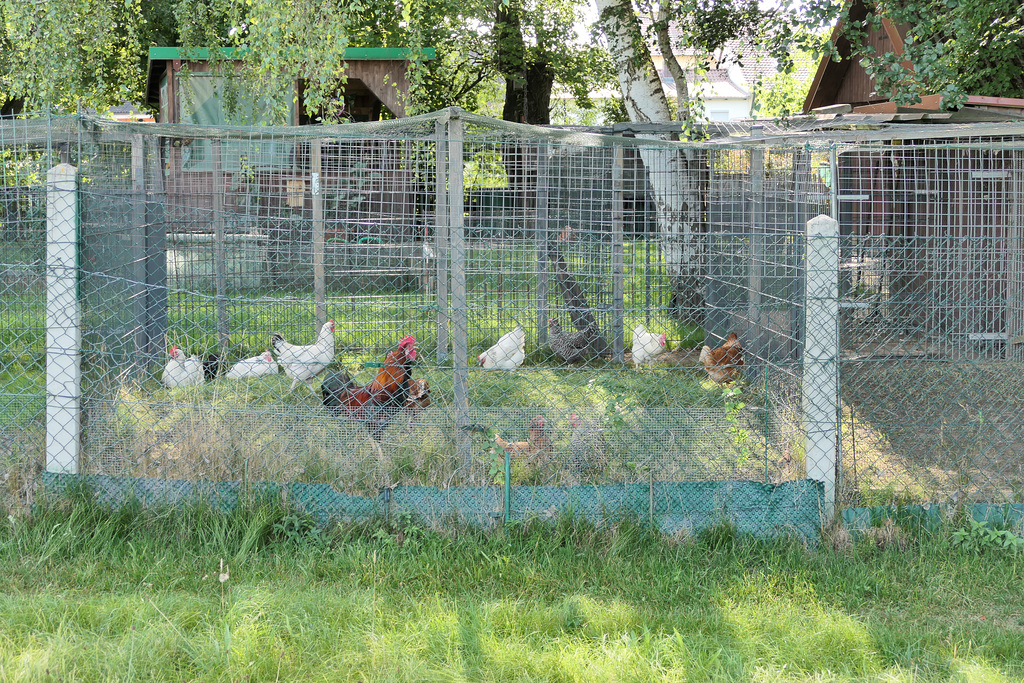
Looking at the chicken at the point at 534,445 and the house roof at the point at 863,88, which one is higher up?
the house roof at the point at 863,88

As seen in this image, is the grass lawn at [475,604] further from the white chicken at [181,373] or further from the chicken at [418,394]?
the white chicken at [181,373]

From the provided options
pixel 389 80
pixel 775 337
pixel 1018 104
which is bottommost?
pixel 775 337

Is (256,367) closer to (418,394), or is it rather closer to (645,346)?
(418,394)

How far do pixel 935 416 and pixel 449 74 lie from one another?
414 inches

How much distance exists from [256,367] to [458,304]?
106 inches

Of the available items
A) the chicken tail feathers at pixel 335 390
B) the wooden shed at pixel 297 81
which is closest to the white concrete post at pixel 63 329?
the chicken tail feathers at pixel 335 390

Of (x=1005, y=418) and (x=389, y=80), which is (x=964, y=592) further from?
(x=389, y=80)

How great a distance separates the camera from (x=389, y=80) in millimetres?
12125

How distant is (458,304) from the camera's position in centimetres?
417

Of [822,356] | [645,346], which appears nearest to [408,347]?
[822,356]

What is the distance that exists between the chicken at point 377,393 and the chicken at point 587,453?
92cm

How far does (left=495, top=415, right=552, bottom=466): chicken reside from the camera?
4129mm

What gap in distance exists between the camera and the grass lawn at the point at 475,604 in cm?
279

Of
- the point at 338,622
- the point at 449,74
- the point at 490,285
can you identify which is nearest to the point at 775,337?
the point at 490,285
